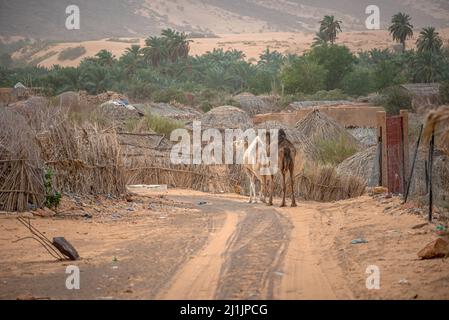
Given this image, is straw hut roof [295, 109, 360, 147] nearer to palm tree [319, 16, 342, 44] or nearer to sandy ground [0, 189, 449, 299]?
sandy ground [0, 189, 449, 299]

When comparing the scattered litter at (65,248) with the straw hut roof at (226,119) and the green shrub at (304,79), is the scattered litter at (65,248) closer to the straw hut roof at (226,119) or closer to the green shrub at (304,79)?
the straw hut roof at (226,119)

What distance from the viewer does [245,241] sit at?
40.1 feet

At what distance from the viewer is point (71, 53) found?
381 feet

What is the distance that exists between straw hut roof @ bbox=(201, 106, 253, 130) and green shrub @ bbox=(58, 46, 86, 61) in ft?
278

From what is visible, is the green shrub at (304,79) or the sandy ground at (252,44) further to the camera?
the sandy ground at (252,44)

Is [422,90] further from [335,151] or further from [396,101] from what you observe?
[335,151]

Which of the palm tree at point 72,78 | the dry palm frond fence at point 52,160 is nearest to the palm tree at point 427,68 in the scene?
the palm tree at point 72,78

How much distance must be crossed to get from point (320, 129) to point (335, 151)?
2.62 meters

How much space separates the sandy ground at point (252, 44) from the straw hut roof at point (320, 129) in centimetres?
8271

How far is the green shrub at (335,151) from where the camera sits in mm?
28534

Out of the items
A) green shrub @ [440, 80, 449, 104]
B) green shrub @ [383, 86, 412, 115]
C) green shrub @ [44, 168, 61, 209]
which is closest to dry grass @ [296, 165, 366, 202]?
green shrub @ [44, 168, 61, 209]
